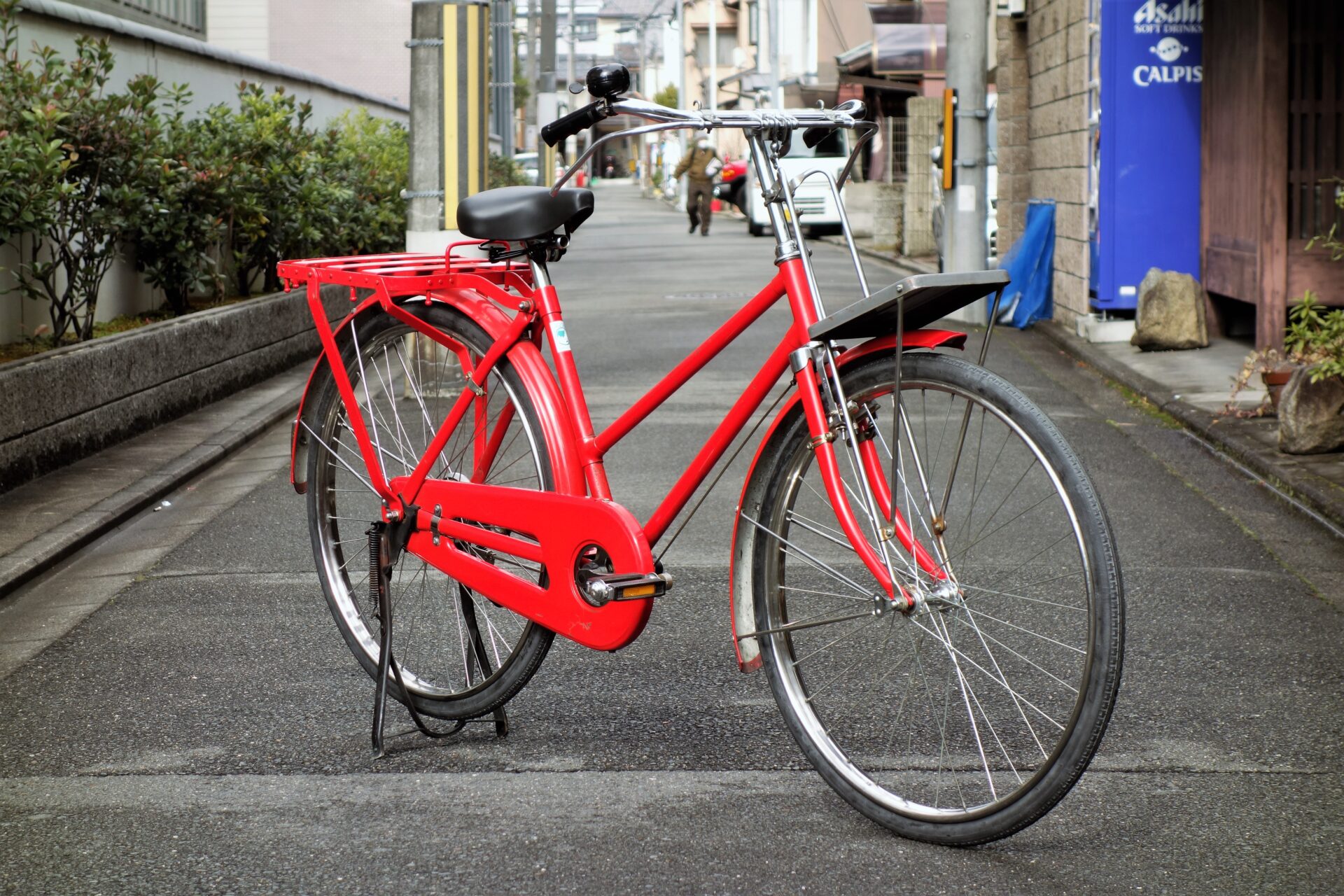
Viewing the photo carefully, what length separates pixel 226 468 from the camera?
7887 millimetres

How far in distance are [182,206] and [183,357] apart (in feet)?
4.83

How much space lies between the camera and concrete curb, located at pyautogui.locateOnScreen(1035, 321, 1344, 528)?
647cm

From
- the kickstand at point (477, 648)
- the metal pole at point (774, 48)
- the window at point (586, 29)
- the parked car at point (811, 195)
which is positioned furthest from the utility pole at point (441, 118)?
the window at point (586, 29)

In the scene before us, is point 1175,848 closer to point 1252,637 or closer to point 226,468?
point 1252,637

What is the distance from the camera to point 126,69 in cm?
1021

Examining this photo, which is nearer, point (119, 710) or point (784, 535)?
point (784, 535)

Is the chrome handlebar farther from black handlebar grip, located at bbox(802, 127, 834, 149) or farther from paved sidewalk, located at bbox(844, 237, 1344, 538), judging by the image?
paved sidewalk, located at bbox(844, 237, 1344, 538)

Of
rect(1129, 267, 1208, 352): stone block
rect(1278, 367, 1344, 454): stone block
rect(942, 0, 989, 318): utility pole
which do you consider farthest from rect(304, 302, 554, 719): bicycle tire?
rect(942, 0, 989, 318): utility pole

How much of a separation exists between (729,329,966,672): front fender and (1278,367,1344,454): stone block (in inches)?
181

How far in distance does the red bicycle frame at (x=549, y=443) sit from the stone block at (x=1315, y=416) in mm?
4354

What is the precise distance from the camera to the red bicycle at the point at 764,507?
10.2ft

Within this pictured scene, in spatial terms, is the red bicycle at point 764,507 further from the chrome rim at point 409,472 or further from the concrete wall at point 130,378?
the concrete wall at point 130,378

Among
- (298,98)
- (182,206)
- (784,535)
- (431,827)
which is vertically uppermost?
(298,98)

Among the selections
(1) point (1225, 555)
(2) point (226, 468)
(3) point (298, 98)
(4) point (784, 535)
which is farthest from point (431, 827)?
Answer: (3) point (298, 98)
